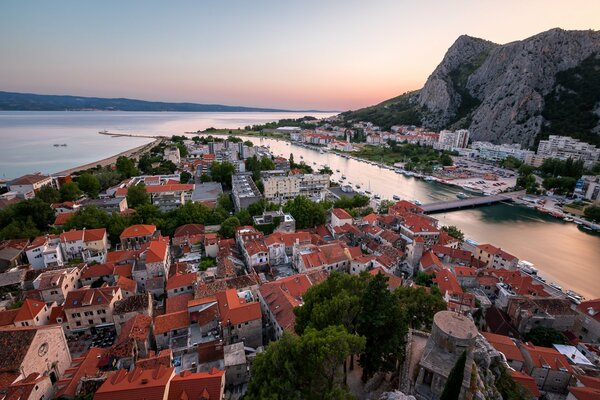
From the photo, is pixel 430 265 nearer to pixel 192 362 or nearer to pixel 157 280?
pixel 192 362

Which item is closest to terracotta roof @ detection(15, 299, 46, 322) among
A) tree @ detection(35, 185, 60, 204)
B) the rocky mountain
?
tree @ detection(35, 185, 60, 204)

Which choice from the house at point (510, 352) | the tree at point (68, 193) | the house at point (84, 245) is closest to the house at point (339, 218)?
the house at point (510, 352)

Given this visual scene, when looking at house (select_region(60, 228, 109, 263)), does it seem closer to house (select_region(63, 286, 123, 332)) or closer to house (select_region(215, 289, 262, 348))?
house (select_region(63, 286, 123, 332))

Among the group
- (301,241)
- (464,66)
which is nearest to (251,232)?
(301,241)

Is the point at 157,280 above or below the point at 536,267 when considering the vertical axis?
above

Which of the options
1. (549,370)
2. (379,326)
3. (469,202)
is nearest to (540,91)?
(469,202)
